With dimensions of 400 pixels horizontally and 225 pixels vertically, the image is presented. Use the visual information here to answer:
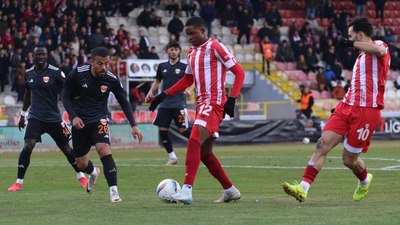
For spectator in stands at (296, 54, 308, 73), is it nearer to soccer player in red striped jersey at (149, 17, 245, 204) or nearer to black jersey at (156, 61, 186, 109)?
black jersey at (156, 61, 186, 109)

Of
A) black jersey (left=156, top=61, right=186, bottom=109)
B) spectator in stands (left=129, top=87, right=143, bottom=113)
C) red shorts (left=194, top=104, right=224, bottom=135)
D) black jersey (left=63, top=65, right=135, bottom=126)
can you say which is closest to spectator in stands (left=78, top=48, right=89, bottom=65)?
spectator in stands (left=129, top=87, right=143, bottom=113)

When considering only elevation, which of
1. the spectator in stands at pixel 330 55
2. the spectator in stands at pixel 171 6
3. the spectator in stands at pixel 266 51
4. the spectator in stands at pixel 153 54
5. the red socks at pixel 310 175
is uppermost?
the red socks at pixel 310 175

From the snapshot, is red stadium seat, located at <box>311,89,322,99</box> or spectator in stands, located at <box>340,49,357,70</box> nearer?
red stadium seat, located at <box>311,89,322,99</box>

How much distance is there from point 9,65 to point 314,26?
57.8 ft

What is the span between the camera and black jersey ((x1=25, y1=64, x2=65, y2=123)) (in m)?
Answer: 17.0

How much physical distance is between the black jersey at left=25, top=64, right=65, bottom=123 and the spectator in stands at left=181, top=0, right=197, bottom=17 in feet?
92.8

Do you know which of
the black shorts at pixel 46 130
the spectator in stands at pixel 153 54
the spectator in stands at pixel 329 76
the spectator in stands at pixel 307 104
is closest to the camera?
the black shorts at pixel 46 130

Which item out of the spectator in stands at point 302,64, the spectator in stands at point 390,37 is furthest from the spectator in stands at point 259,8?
the spectator in stands at point 390,37

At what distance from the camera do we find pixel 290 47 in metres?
45.7

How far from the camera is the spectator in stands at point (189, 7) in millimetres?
45062

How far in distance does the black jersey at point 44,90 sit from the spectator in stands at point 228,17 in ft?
95.5

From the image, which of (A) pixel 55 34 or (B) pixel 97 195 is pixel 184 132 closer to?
(B) pixel 97 195

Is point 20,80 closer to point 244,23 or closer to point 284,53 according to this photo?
point 244,23

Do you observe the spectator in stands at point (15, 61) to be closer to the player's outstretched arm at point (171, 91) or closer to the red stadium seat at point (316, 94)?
the red stadium seat at point (316, 94)
